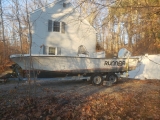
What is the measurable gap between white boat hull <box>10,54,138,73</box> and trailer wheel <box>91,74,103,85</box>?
0.40m

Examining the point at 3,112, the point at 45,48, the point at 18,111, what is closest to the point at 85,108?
the point at 18,111

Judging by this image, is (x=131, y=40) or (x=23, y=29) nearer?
(x=23, y=29)

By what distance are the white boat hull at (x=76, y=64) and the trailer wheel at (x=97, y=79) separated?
0.40 metres

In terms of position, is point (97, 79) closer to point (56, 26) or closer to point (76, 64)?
point (76, 64)

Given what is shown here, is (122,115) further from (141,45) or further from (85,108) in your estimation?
(141,45)

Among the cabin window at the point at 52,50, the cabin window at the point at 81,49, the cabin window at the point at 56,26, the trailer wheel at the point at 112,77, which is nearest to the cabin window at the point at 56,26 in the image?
the cabin window at the point at 56,26

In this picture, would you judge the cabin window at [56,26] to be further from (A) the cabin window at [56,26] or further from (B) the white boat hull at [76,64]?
(B) the white boat hull at [76,64]

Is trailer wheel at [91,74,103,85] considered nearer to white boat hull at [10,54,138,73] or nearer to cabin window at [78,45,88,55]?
white boat hull at [10,54,138,73]

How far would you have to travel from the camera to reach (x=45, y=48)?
13.8 metres

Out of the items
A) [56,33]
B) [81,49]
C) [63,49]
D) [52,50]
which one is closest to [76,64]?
[52,50]

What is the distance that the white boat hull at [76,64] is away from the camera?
8.48 meters

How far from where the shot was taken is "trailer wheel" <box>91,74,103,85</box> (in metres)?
10.2

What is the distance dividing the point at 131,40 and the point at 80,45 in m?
13.7

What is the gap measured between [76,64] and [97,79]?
183 cm
